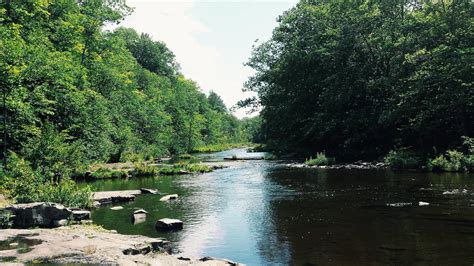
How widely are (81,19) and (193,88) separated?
6644cm

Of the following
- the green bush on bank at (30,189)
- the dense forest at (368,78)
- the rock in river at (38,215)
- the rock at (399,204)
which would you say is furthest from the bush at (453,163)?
the rock in river at (38,215)

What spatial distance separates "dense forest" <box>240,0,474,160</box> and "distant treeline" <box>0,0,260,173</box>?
→ 19.4m

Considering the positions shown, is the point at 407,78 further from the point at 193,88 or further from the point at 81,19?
the point at 193,88

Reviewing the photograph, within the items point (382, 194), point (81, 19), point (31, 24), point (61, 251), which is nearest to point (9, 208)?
point (61, 251)

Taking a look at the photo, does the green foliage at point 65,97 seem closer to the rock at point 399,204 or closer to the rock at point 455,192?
the rock at point 399,204

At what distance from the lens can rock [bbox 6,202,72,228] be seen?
14.3 meters

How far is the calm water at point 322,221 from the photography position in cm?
1123

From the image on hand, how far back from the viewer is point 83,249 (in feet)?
34.4

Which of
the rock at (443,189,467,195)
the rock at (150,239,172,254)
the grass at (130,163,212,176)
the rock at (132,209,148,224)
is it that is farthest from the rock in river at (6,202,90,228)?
the grass at (130,163,212,176)

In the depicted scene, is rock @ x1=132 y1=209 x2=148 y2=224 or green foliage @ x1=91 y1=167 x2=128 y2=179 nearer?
rock @ x1=132 y1=209 x2=148 y2=224

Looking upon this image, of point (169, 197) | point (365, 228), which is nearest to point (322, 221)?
point (365, 228)

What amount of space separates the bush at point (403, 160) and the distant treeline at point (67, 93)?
24.2 meters

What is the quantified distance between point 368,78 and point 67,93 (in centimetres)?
2905

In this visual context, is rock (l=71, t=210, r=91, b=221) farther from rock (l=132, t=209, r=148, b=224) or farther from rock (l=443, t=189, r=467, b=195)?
rock (l=443, t=189, r=467, b=195)
